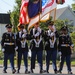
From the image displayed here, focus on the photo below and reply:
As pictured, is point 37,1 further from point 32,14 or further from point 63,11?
point 63,11

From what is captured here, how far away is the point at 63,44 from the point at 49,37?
25.0 inches

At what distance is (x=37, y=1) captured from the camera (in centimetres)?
1541

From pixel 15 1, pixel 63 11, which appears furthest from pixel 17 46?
pixel 63 11

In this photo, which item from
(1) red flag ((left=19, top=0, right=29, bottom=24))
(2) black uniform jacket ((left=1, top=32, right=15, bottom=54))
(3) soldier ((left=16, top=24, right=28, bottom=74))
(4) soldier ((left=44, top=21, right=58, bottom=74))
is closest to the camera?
(4) soldier ((left=44, top=21, right=58, bottom=74))

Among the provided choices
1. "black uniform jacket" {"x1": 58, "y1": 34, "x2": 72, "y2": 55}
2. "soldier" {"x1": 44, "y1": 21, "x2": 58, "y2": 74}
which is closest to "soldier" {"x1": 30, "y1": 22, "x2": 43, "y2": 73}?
"soldier" {"x1": 44, "y1": 21, "x2": 58, "y2": 74}

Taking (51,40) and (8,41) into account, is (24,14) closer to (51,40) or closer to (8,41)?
(8,41)


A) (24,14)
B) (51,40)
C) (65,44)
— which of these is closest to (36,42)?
(51,40)

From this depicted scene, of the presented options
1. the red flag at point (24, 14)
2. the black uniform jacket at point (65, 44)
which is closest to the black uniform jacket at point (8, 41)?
the red flag at point (24, 14)

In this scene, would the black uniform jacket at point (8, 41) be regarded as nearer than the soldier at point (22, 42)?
No

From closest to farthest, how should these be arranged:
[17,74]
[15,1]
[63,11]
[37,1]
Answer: [17,74]
[37,1]
[15,1]
[63,11]

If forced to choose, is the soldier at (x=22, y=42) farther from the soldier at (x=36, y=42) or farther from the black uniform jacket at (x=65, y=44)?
the black uniform jacket at (x=65, y=44)

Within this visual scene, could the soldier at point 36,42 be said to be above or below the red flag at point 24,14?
below

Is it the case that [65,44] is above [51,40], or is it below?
below

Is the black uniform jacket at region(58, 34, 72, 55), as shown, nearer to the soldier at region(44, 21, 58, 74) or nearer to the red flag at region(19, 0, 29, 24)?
the soldier at region(44, 21, 58, 74)
